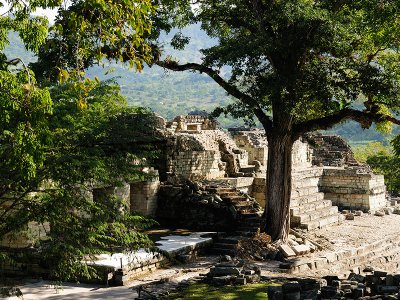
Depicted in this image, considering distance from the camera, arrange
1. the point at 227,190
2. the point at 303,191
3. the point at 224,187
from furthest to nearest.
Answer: the point at 303,191 < the point at 224,187 < the point at 227,190

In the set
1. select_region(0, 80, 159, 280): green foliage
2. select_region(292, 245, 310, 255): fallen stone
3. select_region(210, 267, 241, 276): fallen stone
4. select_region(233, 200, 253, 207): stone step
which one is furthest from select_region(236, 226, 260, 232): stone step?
select_region(0, 80, 159, 280): green foliage

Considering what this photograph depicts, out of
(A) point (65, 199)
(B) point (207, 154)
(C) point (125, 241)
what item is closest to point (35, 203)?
(A) point (65, 199)

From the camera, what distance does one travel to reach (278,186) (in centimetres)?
1852

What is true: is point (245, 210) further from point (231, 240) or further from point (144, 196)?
point (144, 196)

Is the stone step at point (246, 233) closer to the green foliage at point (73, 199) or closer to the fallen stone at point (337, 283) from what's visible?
the fallen stone at point (337, 283)

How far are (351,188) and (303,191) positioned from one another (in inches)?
172

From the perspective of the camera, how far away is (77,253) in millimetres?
9578

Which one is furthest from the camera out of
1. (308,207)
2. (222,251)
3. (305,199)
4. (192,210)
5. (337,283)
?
(305,199)

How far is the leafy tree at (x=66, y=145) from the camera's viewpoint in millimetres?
7407

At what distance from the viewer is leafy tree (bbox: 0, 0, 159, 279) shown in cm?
741

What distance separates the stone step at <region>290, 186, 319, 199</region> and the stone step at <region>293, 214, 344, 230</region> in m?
1.27

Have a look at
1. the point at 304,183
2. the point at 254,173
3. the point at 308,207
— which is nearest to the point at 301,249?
the point at 308,207

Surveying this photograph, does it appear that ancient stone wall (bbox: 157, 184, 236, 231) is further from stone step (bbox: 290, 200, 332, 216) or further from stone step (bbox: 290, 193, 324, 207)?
stone step (bbox: 290, 193, 324, 207)

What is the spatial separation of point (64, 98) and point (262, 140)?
1503cm
